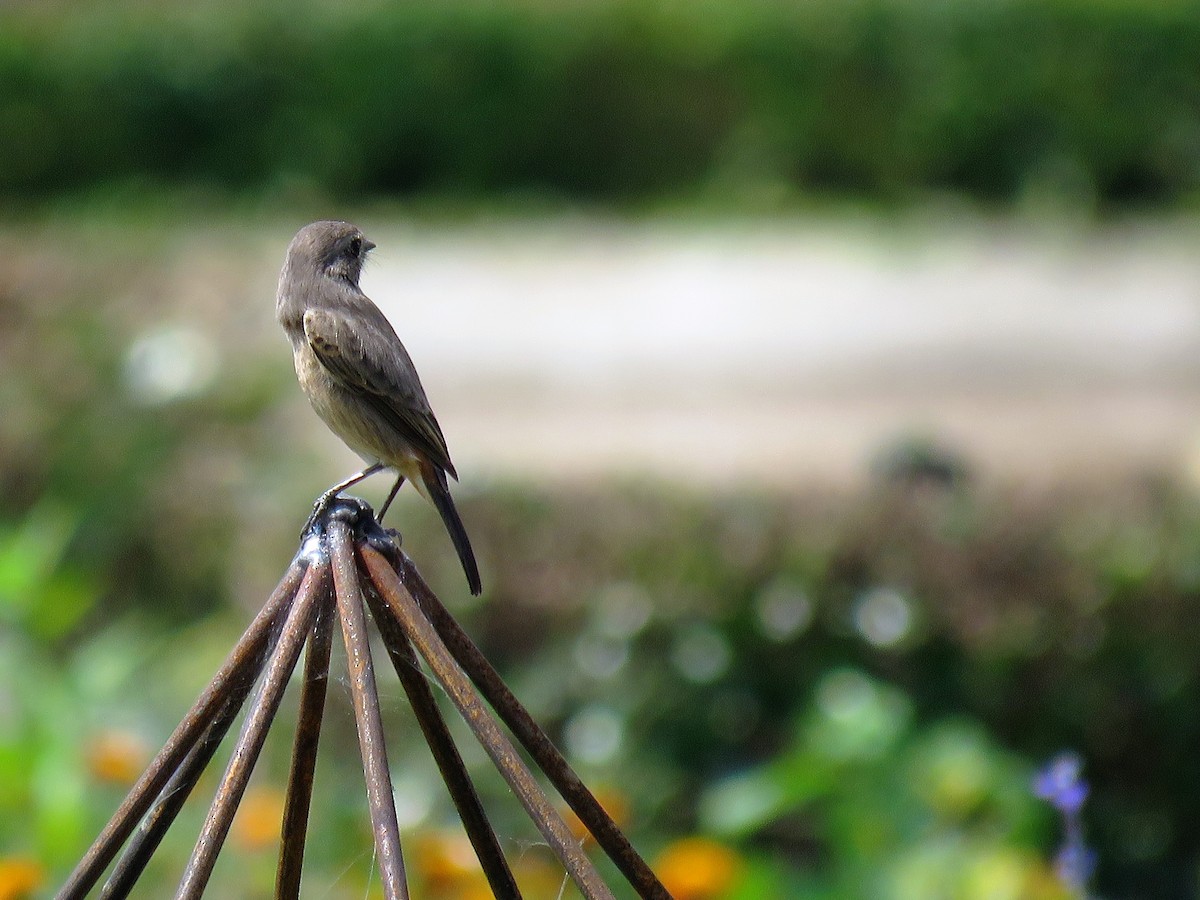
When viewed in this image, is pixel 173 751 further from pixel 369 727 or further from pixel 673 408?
pixel 673 408

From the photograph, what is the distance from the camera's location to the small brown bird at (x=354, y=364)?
269cm

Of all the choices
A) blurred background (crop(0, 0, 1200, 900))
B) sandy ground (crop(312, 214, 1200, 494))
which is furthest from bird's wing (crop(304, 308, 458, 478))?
sandy ground (crop(312, 214, 1200, 494))

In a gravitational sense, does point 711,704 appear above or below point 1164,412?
below

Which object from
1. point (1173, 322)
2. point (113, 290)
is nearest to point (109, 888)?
point (113, 290)

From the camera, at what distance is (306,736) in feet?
5.44

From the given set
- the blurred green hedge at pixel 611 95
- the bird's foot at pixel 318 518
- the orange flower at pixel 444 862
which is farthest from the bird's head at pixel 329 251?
the blurred green hedge at pixel 611 95

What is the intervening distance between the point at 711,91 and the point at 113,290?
9.87 metres

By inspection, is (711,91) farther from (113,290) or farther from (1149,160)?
(113,290)

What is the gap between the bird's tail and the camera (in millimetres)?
2472

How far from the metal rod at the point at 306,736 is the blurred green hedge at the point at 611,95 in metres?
14.1

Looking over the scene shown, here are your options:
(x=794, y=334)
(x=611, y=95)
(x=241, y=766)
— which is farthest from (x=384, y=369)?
(x=611, y=95)

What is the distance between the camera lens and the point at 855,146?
1547cm

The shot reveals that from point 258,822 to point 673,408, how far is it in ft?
27.8

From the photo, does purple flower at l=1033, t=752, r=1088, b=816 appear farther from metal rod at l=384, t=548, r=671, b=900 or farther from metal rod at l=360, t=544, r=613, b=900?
metal rod at l=360, t=544, r=613, b=900
